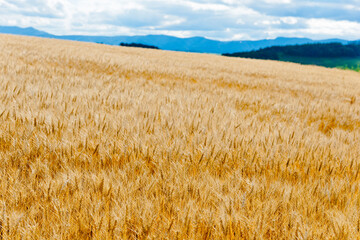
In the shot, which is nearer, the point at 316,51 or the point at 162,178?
the point at 162,178

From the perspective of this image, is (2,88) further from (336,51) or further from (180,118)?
(336,51)

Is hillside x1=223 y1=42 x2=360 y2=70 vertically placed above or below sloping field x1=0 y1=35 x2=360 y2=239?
above

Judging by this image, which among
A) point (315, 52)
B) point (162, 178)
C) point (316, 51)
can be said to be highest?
point (316, 51)

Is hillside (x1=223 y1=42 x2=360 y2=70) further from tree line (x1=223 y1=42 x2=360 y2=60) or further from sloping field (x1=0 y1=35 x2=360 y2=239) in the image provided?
sloping field (x1=0 y1=35 x2=360 y2=239)

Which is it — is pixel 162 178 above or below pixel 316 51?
below

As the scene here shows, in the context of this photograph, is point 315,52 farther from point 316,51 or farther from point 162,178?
point 162,178

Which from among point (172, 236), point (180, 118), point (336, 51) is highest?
point (336, 51)

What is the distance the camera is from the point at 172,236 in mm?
1075

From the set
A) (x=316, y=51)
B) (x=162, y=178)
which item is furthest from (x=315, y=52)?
(x=162, y=178)

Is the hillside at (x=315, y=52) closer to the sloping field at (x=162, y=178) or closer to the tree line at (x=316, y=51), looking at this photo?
the tree line at (x=316, y=51)

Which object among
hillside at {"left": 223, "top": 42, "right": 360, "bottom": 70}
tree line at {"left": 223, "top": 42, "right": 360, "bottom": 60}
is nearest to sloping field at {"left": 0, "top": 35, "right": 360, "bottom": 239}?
hillside at {"left": 223, "top": 42, "right": 360, "bottom": 70}

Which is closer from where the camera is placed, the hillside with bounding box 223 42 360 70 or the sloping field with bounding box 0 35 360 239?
the sloping field with bounding box 0 35 360 239

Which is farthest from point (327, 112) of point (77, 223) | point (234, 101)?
point (77, 223)

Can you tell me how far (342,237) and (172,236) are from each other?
25.9 inches
